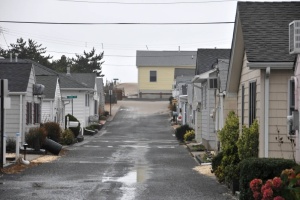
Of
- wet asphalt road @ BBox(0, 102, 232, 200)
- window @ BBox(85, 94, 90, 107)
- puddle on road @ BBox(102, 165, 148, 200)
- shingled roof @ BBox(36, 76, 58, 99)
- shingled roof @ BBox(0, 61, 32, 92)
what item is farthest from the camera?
window @ BBox(85, 94, 90, 107)

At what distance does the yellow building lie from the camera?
90.2m

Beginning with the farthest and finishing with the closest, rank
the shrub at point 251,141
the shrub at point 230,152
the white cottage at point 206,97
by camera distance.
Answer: the white cottage at point 206,97 → the shrub at point 230,152 → the shrub at point 251,141

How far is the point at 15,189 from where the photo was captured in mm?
16703

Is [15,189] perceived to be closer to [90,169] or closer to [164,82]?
[90,169]

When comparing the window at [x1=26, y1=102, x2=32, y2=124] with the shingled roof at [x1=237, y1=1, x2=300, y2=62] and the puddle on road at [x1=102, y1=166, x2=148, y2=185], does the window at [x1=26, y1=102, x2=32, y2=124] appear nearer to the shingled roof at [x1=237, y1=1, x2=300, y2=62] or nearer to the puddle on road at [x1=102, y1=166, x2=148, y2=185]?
the puddle on road at [x1=102, y1=166, x2=148, y2=185]

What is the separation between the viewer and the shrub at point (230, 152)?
16.7 metres

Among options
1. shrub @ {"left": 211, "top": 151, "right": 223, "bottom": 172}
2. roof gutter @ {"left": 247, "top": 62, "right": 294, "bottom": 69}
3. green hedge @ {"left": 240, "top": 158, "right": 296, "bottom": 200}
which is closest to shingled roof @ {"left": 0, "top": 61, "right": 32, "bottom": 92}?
shrub @ {"left": 211, "top": 151, "right": 223, "bottom": 172}

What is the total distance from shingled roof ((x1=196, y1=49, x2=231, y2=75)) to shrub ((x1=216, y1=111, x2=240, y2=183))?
61.9 feet

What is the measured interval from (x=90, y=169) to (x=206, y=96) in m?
12.9

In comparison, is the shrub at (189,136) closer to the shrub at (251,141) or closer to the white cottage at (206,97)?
the white cottage at (206,97)

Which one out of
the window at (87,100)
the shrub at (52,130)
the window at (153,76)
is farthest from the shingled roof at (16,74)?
the window at (153,76)

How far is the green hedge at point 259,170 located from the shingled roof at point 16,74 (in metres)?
20.5

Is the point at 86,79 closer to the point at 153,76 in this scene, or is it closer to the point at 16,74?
the point at 153,76

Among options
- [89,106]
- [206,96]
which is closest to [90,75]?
[89,106]
